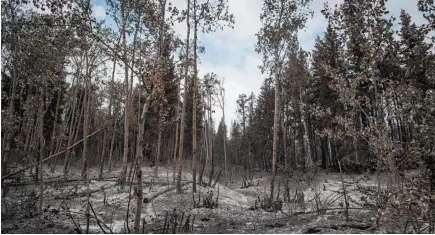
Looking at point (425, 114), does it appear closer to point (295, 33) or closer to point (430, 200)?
point (430, 200)

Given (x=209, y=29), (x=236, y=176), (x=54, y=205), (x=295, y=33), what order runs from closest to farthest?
(x=54, y=205), (x=209, y=29), (x=295, y=33), (x=236, y=176)

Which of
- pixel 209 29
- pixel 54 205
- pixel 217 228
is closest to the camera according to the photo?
pixel 217 228

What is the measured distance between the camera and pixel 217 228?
372 inches

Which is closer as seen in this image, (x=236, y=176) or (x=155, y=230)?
(x=155, y=230)

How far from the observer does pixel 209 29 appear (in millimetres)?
15859

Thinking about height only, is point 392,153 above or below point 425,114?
below

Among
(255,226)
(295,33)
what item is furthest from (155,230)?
(295,33)

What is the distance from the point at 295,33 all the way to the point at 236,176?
56.5 ft

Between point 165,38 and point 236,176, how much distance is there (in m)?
20.5

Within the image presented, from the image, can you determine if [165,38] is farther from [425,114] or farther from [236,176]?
[236,176]

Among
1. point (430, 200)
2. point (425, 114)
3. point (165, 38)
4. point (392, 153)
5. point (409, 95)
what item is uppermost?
point (165, 38)

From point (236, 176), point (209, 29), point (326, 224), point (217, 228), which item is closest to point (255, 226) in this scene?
point (217, 228)

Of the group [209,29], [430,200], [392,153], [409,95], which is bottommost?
[430,200]

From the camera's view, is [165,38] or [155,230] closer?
[155,230]
